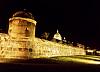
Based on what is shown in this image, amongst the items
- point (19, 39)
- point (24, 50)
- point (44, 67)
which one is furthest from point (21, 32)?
point (44, 67)

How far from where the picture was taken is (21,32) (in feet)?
115

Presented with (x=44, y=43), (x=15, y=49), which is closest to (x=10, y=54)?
(x=15, y=49)

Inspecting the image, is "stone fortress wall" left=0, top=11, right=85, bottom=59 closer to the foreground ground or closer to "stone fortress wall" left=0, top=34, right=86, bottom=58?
"stone fortress wall" left=0, top=34, right=86, bottom=58

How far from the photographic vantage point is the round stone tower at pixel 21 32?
3469 cm

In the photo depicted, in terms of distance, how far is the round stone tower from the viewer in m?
34.7

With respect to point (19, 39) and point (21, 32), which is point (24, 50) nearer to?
point (19, 39)

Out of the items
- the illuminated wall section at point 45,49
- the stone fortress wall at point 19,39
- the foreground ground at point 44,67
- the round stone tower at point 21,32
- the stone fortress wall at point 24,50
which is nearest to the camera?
the foreground ground at point 44,67

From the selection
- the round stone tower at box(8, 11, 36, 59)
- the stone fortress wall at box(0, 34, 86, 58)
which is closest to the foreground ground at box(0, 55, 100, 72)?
the stone fortress wall at box(0, 34, 86, 58)

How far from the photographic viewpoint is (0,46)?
32.4 meters

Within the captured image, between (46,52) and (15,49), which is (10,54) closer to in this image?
(15,49)

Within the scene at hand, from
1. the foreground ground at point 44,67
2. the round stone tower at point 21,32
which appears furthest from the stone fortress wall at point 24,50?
the foreground ground at point 44,67

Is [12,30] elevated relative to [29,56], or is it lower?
elevated

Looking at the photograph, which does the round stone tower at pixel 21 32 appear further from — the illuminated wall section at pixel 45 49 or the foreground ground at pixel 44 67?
the foreground ground at pixel 44 67

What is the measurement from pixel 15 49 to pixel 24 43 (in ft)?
6.39
